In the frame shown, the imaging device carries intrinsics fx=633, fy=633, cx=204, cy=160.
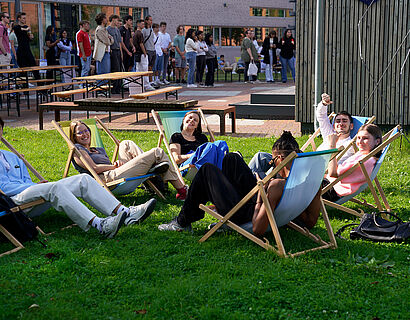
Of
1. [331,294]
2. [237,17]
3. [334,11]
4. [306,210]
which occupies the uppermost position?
[237,17]

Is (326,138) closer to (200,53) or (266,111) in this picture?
A: (266,111)

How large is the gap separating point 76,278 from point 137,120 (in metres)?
8.00

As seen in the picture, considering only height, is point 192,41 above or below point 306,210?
above

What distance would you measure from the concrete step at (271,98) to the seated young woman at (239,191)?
8.51 m

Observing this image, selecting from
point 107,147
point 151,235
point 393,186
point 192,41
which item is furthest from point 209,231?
point 192,41

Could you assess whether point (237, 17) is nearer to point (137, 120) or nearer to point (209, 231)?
point (137, 120)

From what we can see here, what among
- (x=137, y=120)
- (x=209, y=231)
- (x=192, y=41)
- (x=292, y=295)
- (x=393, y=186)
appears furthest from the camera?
(x=192, y=41)

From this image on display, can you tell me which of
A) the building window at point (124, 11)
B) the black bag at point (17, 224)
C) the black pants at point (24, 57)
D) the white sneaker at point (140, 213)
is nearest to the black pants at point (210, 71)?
the black pants at point (24, 57)

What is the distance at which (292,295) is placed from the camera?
3844mm

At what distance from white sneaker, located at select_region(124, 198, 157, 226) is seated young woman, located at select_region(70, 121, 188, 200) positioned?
2.44 ft

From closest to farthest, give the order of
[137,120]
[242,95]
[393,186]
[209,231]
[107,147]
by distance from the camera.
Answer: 1. [209,231]
2. [393,186]
3. [107,147]
4. [137,120]
5. [242,95]

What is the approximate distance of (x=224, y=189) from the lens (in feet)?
15.7

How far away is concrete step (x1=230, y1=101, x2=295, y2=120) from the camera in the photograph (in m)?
12.4

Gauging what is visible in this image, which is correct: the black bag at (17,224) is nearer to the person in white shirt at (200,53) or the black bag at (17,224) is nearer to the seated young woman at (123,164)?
the seated young woman at (123,164)
